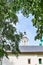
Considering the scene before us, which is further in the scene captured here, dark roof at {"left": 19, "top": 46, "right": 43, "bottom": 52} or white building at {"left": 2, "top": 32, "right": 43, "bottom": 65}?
dark roof at {"left": 19, "top": 46, "right": 43, "bottom": 52}

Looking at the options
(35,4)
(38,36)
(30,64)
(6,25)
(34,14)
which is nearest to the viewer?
(35,4)

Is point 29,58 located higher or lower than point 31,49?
lower

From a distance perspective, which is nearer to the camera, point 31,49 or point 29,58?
point 29,58

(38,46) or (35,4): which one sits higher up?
(35,4)

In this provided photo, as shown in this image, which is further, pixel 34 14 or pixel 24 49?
pixel 24 49

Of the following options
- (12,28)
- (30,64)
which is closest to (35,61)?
(30,64)

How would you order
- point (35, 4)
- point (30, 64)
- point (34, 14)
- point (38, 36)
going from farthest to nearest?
point (30, 64) < point (38, 36) < point (34, 14) < point (35, 4)

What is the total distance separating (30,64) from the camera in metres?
40.1

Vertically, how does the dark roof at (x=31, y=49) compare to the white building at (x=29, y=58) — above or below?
above

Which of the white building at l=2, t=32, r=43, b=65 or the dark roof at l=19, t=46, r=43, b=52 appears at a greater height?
the dark roof at l=19, t=46, r=43, b=52

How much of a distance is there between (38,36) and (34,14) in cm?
114

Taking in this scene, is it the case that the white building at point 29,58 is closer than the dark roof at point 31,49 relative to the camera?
Yes

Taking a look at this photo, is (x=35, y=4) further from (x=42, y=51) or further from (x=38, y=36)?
(x=42, y=51)

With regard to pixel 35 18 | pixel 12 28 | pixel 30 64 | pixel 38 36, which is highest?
pixel 35 18
